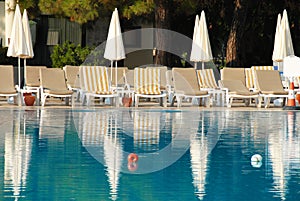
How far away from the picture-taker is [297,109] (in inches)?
744

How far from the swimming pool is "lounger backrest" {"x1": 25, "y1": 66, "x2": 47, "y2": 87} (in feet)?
13.4

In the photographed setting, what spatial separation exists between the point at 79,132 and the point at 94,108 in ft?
19.0

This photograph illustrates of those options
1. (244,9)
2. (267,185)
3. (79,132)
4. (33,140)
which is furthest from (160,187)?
(244,9)

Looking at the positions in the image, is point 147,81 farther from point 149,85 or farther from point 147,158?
point 147,158

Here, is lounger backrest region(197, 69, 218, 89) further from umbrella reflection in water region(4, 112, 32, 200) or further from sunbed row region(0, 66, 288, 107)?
umbrella reflection in water region(4, 112, 32, 200)

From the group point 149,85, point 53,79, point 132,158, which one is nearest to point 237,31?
point 149,85

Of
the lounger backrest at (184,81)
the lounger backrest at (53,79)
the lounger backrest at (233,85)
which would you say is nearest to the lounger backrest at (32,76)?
the lounger backrest at (53,79)

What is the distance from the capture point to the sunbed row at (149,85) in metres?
19.1

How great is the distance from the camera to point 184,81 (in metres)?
19.5

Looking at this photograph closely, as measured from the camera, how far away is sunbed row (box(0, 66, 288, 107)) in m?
19.1

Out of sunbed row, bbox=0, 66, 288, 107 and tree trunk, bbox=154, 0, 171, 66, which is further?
tree trunk, bbox=154, 0, 171, 66

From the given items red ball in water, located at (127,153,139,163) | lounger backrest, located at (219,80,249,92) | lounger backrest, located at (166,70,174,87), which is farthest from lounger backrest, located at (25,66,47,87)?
red ball in water, located at (127,153,139,163)

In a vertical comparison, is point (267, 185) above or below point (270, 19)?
below

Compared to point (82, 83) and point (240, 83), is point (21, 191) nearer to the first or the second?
point (82, 83)
